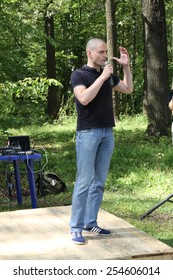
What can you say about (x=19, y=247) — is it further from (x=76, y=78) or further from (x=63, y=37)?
(x=63, y=37)

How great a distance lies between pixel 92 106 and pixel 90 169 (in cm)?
61

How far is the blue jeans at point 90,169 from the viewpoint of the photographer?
541cm

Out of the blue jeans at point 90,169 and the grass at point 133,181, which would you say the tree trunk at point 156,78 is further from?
the blue jeans at point 90,169

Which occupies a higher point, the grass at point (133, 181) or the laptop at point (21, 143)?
the laptop at point (21, 143)

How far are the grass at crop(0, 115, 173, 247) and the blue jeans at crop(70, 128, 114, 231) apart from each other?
1.60m

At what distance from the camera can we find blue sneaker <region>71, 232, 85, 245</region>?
18.3 ft

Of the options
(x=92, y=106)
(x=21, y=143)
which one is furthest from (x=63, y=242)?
(x=21, y=143)

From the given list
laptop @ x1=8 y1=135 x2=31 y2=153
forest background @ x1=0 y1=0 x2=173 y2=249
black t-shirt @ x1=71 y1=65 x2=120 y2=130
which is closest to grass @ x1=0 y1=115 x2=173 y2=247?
forest background @ x1=0 y1=0 x2=173 y2=249

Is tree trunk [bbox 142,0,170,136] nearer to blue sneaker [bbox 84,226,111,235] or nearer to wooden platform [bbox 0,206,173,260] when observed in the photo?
wooden platform [bbox 0,206,173,260]

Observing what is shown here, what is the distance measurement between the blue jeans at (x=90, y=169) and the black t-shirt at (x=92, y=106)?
0.07 m

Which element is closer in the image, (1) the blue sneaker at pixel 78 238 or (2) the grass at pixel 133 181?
(1) the blue sneaker at pixel 78 238

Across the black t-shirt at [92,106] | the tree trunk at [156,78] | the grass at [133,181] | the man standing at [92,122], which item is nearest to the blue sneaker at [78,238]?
the man standing at [92,122]

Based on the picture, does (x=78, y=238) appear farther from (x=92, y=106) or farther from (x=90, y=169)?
(x=92, y=106)

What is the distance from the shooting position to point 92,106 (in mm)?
5379
